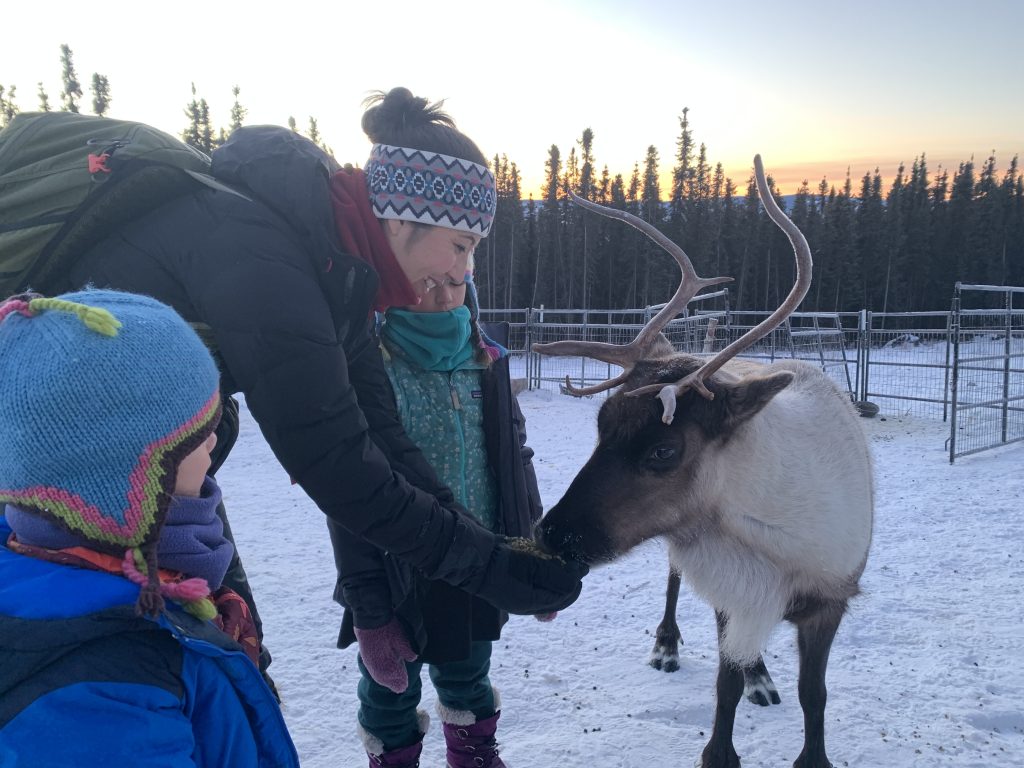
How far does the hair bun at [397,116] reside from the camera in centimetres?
166

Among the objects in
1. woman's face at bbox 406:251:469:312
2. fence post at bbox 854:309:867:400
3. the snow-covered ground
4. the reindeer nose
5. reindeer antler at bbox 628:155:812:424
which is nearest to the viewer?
woman's face at bbox 406:251:469:312

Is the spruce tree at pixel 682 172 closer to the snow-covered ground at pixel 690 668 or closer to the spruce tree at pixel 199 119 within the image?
the spruce tree at pixel 199 119

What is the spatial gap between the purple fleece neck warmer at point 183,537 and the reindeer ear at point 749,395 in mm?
1773

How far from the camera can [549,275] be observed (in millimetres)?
40281

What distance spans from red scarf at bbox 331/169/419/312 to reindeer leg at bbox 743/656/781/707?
2620 millimetres

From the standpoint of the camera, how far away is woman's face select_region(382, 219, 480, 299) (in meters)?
1.65

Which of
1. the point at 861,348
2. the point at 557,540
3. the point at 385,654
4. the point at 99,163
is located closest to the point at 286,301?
the point at 99,163

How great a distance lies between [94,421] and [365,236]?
2.76ft

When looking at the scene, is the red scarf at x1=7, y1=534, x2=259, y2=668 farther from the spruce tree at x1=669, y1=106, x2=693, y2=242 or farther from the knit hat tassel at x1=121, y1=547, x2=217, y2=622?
the spruce tree at x1=669, y1=106, x2=693, y2=242

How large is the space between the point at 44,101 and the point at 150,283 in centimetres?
3529

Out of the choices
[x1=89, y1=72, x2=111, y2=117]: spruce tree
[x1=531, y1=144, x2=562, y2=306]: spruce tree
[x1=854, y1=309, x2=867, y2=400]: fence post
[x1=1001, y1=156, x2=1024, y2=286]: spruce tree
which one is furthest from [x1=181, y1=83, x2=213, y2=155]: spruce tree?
[x1=1001, y1=156, x2=1024, y2=286]: spruce tree

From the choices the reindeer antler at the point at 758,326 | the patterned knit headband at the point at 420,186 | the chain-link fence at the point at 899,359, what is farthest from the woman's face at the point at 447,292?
the chain-link fence at the point at 899,359

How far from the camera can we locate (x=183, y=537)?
1.06 meters

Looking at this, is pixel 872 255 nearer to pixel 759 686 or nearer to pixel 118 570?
pixel 759 686
